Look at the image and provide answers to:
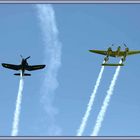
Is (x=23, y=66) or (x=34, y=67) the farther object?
(x=34, y=67)

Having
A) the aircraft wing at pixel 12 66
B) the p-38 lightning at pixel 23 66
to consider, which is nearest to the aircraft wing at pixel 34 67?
the p-38 lightning at pixel 23 66

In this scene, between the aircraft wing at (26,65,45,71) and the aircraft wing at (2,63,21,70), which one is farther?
the aircraft wing at (26,65,45,71)

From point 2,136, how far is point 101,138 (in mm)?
16933

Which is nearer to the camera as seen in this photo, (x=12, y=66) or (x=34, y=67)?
(x=12, y=66)

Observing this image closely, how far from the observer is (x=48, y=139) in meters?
76.9

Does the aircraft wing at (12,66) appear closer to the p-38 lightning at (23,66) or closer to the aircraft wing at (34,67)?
the p-38 lightning at (23,66)

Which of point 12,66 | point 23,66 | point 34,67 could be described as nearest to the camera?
point 23,66

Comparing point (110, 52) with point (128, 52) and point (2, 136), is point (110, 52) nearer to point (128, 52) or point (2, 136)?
point (128, 52)

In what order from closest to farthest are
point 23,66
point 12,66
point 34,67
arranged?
point 23,66
point 12,66
point 34,67

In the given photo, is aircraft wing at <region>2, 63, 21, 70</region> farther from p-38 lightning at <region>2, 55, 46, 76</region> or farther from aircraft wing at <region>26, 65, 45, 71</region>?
aircraft wing at <region>26, 65, 45, 71</region>

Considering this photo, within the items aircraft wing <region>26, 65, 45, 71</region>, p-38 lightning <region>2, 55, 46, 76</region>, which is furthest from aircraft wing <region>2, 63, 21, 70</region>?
aircraft wing <region>26, 65, 45, 71</region>

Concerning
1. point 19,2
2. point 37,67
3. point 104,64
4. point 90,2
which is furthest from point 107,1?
point 37,67

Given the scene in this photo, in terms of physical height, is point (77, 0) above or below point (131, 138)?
above

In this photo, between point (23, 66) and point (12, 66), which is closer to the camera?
point (23, 66)
